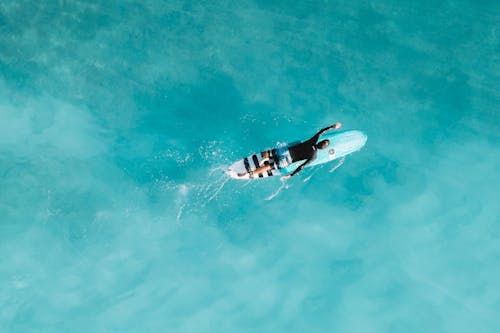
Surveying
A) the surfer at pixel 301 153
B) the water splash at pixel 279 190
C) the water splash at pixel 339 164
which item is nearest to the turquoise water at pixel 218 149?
the water splash at pixel 279 190

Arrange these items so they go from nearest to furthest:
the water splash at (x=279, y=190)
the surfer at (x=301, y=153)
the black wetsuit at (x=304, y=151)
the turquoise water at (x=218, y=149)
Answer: the surfer at (x=301, y=153)
the black wetsuit at (x=304, y=151)
the turquoise water at (x=218, y=149)
the water splash at (x=279, y=190)

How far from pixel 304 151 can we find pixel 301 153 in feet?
0.46

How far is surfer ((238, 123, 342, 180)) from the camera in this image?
10.6 metres

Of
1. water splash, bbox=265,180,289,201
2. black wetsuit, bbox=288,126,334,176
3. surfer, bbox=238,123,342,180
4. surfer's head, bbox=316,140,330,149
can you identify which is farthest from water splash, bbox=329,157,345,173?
surfer's head, bbox=316,140,330,149

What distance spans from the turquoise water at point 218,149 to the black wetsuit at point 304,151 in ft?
2.90

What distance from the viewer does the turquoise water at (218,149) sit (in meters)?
12.0

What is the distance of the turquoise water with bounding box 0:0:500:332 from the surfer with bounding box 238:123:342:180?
2.61 feet

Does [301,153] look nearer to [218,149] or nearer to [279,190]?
[279,190]

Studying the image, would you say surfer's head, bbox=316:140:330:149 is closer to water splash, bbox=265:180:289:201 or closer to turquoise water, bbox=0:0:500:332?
turquoise water, bbox=0:0:500:332

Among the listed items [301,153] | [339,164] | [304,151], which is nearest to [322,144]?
[304,151]

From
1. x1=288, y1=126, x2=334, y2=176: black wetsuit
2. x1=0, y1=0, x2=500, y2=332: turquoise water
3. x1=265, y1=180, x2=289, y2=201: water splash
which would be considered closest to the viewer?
x1=288, y1=126, x2=334, y2=176: black wetsuit

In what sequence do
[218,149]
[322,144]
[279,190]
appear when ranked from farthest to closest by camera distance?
[279,190] → [218,149] → [322,144]

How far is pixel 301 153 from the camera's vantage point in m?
11.3

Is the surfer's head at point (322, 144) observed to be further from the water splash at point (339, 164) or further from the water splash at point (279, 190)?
the water splash at point (279, 190)
